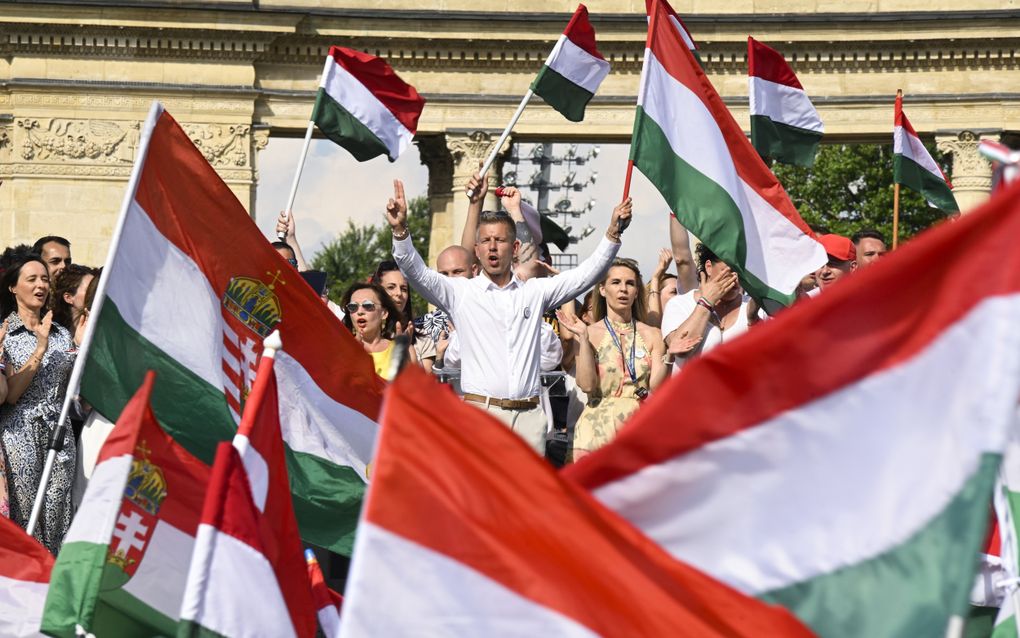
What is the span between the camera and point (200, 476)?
6.61 metres

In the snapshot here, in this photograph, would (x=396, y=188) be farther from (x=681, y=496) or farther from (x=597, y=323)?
(x=681, y=496)

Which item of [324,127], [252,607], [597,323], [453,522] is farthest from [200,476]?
[324,127]

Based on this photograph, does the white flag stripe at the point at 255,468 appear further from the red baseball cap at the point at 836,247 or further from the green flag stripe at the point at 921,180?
the green flag stripe at the point at 921,180

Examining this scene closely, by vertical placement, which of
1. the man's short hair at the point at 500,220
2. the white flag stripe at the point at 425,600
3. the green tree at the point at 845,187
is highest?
the green tree at the point at 845,187

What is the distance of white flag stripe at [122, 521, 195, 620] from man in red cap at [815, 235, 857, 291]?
6.21 metres

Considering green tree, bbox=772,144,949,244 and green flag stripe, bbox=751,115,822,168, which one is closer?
green flag stripe, bbox=751,115,822,168

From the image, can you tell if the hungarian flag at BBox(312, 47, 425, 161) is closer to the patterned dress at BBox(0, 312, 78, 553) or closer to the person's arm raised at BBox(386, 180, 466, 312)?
the patterned dress at BBox(0, 312, 78, 553)

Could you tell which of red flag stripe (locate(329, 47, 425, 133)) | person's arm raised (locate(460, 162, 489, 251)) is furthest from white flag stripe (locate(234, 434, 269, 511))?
red flag stripe (locate(329, 47, 425, 133))

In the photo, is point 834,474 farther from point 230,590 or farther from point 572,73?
point 572,73

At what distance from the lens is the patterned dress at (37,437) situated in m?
10.1

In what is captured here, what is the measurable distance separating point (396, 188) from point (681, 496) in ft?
17.4

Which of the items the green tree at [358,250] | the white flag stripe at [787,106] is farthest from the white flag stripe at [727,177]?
the green tree at [358,250]

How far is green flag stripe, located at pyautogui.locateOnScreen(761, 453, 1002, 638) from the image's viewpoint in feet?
14.1

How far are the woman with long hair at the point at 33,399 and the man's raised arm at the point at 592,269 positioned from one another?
8.79 feet
